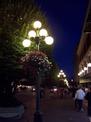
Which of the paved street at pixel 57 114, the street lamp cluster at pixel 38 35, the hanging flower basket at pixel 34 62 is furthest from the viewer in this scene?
the paved street at pixel 57 114

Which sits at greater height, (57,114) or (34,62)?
(34,62)

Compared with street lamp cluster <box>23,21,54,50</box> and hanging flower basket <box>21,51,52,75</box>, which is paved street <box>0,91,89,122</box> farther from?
street lamp cluster <box>23,21,54,50</box>

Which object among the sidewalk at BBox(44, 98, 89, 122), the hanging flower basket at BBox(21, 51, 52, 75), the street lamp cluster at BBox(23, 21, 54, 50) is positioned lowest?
the sidewalk at BBox(44, 98, 89, 122)

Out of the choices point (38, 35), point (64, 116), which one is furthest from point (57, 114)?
point (38, 35)

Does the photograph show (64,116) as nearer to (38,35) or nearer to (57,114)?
(57,114)

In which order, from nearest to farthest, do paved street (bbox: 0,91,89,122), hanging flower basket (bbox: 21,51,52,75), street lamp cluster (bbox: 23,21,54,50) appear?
hanging flower basket (bbox: 21,51,52,75) → street lamp cluster (bbox: 23,21,54,50) → paved street (bbox: 0,91,89,122)

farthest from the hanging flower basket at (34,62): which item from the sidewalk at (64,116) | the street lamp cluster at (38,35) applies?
the sidewalk at (64,116)

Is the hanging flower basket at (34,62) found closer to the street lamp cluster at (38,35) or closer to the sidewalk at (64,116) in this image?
the street lamp cluster at (38,35)

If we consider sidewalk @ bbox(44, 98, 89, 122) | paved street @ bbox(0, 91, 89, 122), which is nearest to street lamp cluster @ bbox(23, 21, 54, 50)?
paved street @ bbox(0, 91, 89, 122)

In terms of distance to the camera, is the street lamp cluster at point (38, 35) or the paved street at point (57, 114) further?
the paved street at point (57, 114)

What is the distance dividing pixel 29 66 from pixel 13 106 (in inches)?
245

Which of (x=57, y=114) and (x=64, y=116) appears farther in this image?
(x=57, y=114)

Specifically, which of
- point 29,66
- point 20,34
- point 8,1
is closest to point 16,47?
point 20,34

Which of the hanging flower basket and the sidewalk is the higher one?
the hanging flower basket
